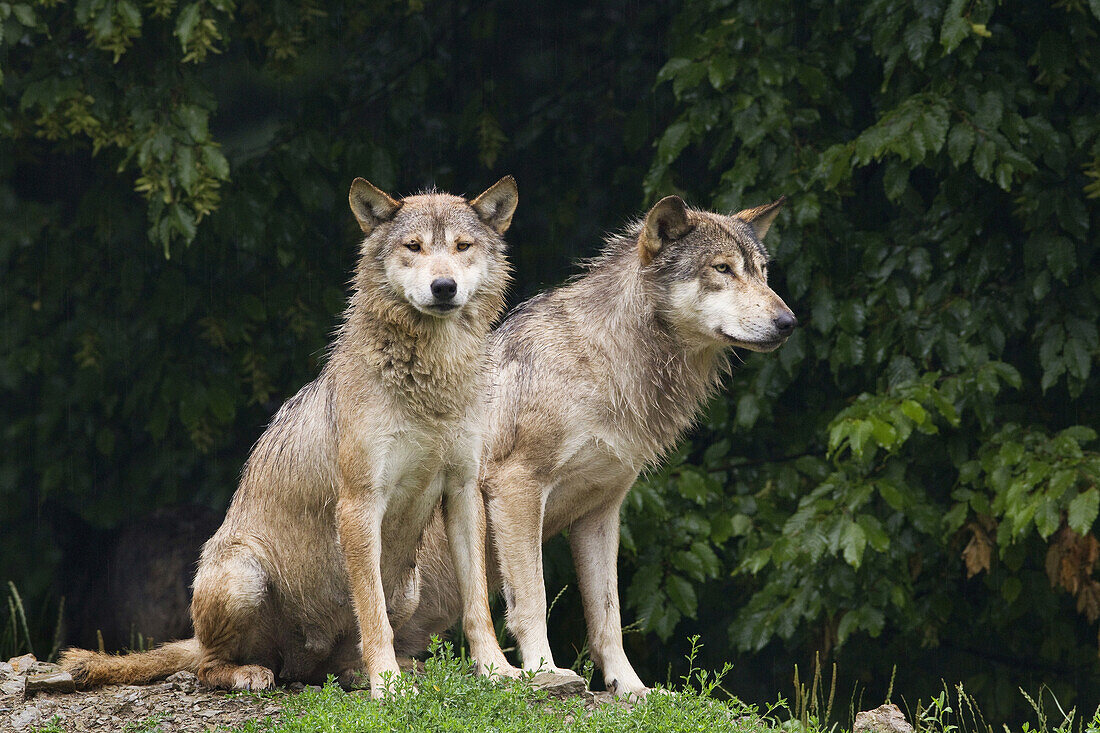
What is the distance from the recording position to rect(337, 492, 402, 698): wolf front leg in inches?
178

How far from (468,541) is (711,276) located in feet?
5.42

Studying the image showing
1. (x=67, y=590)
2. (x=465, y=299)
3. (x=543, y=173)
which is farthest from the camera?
(x=67, y=590)

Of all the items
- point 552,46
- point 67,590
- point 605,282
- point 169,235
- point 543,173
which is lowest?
point 67,590

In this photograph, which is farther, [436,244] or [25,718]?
[25,718]

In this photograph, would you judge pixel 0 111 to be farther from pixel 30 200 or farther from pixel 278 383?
pixel 278 383

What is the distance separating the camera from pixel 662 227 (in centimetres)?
529

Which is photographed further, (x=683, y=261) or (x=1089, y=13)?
(x=1089, y=13)

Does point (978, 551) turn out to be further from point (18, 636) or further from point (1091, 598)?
point (18, 636)

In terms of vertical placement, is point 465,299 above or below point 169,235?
below

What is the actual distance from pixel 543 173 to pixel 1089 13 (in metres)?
3.89

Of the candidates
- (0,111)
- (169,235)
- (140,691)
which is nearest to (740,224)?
(169,235)

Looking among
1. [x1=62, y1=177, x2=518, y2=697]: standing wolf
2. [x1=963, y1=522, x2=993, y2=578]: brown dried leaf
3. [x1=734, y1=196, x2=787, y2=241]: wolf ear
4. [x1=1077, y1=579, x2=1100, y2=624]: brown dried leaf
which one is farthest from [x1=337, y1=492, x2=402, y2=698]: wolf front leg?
[x1=1077, y1=579, x2=1100, y2=624]: brown dried leaf

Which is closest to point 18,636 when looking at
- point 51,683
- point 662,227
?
point 51,683

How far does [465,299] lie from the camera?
15.0 ft
